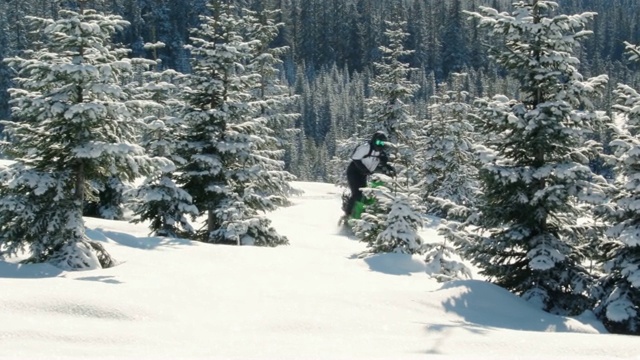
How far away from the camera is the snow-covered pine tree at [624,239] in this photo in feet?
34.3

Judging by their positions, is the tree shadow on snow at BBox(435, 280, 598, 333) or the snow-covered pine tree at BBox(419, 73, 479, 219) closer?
the tree shadow on snow at BBox(435, 280, 598, 333)

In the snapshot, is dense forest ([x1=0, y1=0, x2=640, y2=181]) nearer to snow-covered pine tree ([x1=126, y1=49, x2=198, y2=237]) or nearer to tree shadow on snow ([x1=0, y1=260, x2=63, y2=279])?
snow-covered pine tree ([x1=126, y1=49, x2=198, y2=237])

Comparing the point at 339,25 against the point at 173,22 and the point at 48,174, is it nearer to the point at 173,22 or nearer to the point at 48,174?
the point at 173,22

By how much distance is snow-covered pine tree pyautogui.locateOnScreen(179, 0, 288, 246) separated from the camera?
15766 mm

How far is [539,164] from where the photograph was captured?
478 inches

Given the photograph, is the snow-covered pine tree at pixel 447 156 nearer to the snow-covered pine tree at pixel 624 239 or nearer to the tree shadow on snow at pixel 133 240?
the snow-covered pine tree at pixel 624 239

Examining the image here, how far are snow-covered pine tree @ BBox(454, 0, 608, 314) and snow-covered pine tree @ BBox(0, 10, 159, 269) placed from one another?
6.62 meters

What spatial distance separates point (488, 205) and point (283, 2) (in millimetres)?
175702

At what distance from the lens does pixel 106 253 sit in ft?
34.3

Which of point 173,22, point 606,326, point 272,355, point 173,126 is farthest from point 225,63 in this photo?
point 173,22

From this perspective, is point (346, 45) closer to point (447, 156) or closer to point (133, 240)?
point (447, 156)

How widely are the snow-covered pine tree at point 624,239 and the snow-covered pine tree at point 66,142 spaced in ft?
26.9

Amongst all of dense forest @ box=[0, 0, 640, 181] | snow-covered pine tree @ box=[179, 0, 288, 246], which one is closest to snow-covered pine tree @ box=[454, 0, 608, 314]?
snow-covered pine tree @ box=[179, 0, 288, 246]

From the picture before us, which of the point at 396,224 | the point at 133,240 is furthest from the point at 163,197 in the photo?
the point at 396,224
